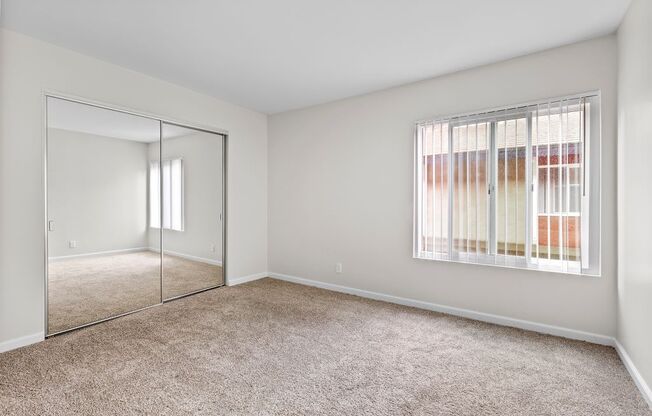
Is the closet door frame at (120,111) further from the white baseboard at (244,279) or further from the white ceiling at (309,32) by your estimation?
the white ceiling at (309,32)

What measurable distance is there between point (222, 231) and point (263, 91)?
193 centimetres

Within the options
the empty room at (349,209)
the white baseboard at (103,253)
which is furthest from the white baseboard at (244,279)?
the white baseboard at (103,253)

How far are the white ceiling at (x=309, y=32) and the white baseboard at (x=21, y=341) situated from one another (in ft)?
8.07

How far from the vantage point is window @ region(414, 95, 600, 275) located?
8.71ft

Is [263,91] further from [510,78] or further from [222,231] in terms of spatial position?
[510,78]

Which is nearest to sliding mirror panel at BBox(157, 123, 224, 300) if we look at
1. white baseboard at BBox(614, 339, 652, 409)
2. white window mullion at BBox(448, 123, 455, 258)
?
white window mullion at BBox(448, 123, 455, 258)

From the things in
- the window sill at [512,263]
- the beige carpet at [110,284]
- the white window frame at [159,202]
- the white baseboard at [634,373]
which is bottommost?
the white baseboard at [634,373]

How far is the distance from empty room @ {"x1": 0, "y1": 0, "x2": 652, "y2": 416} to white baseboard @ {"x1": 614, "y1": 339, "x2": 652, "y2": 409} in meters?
0.03

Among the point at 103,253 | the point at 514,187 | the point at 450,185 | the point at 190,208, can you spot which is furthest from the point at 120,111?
the point at 514,187

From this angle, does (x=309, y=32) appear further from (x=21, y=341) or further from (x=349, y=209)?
(x=21, y=341)

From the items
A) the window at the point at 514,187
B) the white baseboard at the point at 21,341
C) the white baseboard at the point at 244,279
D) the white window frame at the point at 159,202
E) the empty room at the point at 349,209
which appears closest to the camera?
the empty room at the point at 349,209

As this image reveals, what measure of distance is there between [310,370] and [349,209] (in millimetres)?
2218

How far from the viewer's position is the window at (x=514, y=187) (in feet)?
8.71

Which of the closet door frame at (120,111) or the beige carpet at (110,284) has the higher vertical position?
the closet door frame at (120,111)
